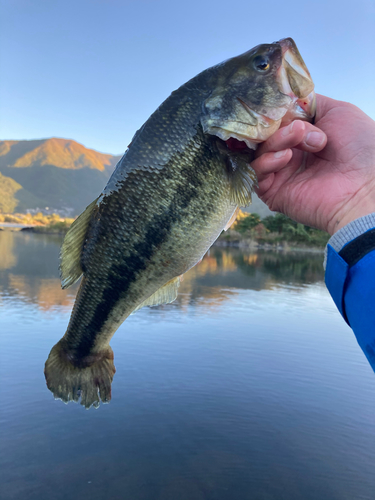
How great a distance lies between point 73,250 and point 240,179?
1.38 metres

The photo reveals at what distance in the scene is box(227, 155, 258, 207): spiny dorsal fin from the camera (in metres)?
2.74

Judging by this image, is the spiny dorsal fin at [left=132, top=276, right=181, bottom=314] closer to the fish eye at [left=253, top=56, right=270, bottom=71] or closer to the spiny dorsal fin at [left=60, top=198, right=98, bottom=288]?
the spiny dorsal fin at [left=60, top=198, right=98, bottom=288]

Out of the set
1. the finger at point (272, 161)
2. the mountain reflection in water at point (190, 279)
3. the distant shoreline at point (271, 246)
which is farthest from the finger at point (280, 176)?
the distant shoreline at point (271, 246)

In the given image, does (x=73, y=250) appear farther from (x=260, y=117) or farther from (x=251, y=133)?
(x=260, y=117)


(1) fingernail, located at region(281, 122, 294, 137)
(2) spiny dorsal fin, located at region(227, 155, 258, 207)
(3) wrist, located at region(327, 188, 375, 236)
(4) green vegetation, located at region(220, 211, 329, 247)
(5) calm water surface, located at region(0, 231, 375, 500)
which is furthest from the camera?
(4) green vegetation, located at region(220, 211, 329, 247)

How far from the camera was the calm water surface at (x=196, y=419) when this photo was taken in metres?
6.79

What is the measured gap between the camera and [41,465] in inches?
273

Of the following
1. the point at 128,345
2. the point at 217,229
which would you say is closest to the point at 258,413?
the point at 128,345

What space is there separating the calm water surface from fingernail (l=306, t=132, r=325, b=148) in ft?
20.7

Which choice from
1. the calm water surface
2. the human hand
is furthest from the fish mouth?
the calm water surface

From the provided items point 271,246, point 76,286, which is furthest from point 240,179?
point 271,246

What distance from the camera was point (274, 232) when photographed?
74.2 metres

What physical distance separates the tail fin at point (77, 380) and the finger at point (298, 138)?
2.16 meters

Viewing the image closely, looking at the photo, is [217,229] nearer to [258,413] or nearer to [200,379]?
[258,413]
